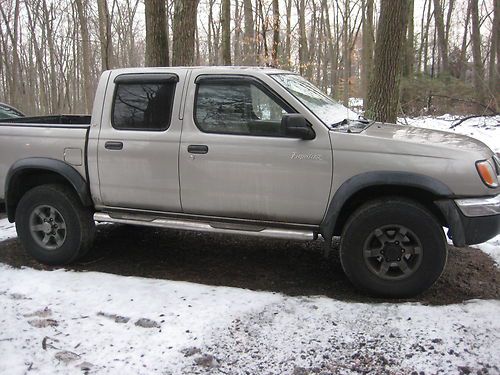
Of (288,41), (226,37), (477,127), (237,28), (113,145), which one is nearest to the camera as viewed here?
(113,145)

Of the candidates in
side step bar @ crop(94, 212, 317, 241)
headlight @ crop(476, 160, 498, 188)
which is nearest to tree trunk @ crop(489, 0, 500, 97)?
headlight @ crop(476, 160, 498, 188)

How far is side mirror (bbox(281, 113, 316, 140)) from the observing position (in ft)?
13.9

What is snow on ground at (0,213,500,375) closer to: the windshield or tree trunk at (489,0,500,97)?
the windshield

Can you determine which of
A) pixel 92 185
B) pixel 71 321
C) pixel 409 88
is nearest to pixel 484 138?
pixel 409 88

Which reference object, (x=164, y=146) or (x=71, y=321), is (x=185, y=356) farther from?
(x=164, y=146)

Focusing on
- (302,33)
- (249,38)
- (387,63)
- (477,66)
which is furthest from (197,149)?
(302,33)

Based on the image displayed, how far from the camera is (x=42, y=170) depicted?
5359 mm

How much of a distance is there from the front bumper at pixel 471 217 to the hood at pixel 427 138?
441mm

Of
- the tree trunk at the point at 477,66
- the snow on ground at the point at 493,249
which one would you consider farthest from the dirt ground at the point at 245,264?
the tree trunk at the point at 477,66

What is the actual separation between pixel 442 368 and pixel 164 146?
3049 mm

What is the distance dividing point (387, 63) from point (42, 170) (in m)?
5.45

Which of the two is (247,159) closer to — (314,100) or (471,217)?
(314,100)

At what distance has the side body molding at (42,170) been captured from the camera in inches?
201

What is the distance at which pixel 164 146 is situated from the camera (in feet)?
15.7
